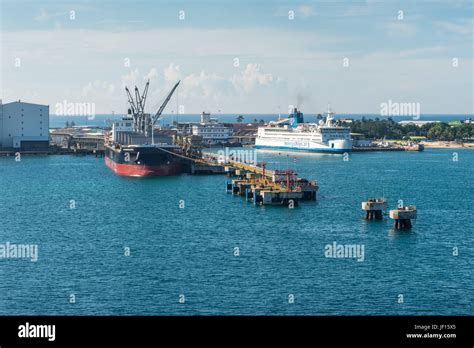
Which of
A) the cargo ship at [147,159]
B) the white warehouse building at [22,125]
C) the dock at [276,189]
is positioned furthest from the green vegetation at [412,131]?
the dock at [276,189]

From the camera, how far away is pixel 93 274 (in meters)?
30.0

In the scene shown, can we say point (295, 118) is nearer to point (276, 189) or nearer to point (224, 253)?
point (276, 189)

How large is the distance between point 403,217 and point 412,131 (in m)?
129

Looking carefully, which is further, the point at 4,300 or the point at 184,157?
the point at 184,157

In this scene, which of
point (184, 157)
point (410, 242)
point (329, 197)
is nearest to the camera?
point (410, 242)

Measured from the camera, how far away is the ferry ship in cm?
12041

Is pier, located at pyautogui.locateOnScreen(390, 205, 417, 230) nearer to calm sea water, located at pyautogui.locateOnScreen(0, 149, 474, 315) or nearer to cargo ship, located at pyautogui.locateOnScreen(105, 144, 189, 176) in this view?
calm sea water, located at pyautogui.locateOnScreen(0, 149, 474, 315)

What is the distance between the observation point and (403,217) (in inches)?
1615

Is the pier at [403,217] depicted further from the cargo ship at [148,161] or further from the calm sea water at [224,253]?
the cargo ship at [148,161]

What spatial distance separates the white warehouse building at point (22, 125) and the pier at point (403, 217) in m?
80.4

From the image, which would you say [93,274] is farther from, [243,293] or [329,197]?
[329,197]

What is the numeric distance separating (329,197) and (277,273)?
27.1 metres

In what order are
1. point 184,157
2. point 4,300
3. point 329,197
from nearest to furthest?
point 4,300
point 329,197
point 184,157
